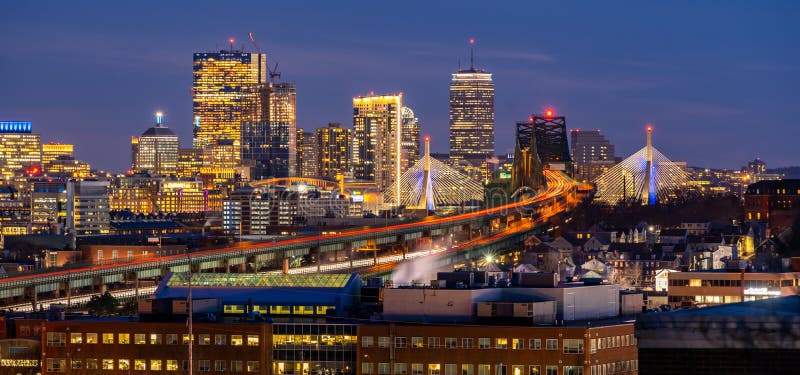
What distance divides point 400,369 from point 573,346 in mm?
5642

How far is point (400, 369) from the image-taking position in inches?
2351

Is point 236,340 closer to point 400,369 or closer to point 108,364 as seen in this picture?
point 108,364

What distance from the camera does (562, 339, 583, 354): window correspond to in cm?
5778

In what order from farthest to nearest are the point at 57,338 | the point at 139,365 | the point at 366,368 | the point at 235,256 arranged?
the point at 235,256 → the point at 57,338 → the point at 139,365 → the point at 366,368

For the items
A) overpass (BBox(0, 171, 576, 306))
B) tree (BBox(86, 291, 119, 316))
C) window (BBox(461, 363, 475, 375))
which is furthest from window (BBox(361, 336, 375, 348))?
overpass (BBox(0, 171, 576, 306))

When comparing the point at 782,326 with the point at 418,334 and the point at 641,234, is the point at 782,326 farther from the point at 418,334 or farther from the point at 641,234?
the point at 641,234

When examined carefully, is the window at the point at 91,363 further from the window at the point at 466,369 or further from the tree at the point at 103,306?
the tree at the point at 103,306

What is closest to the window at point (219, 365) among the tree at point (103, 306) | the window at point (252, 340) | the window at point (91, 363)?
the window at point (252, 340)

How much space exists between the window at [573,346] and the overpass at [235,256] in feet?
143

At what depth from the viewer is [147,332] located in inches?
2424

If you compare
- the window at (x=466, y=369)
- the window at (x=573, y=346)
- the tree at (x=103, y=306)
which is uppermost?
the window at (x=573, y=346)

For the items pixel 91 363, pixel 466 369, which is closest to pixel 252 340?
pixel 91 363

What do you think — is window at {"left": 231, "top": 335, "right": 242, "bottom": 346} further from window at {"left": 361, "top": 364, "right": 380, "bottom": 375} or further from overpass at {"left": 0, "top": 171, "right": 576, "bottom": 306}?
overpass at {"left": 0, "top": 171, "right": 576, "bottom": 306}

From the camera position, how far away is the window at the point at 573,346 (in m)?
57.8
